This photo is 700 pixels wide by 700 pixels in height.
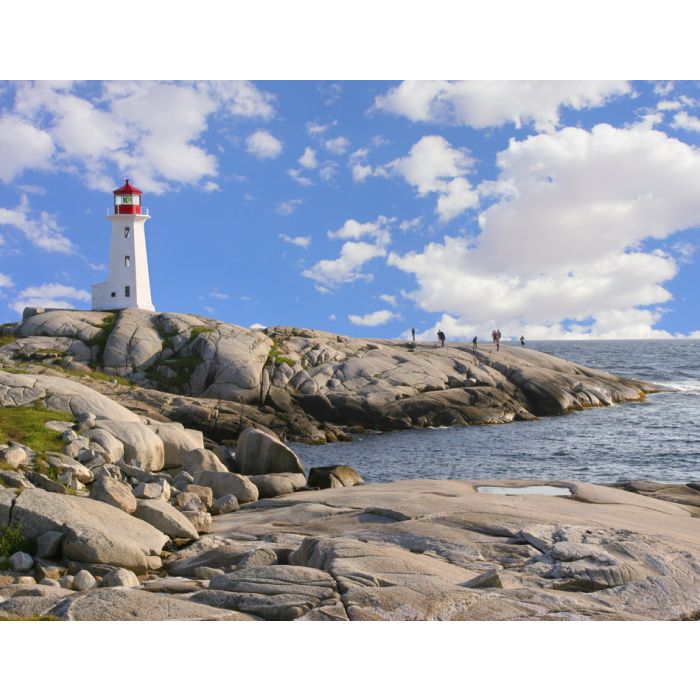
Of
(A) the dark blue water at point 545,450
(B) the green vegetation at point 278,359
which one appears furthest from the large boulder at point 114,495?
(B) the green vegetation at point 278,359

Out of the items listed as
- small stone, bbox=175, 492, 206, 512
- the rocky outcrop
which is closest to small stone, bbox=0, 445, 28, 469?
small stone, bbox=175, 492, 206, 512

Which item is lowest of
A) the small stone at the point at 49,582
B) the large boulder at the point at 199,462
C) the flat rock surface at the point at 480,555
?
the small stone at the point at 49,582

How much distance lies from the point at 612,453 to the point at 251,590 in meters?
29.9

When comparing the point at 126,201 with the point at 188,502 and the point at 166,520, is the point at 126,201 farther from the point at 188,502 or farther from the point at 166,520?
the point at 166,520

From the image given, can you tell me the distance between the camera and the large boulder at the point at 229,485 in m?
20.8

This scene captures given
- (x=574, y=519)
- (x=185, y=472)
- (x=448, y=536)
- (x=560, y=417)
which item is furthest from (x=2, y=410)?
(x=560, y=417)

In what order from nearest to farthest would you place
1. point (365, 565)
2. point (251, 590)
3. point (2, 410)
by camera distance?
point (251, 590) → point (365, 565) → point (2, 410)

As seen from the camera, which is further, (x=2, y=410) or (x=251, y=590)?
(x=2, y=410)

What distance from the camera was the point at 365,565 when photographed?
1132 centimetres

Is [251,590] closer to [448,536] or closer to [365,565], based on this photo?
[365,565]

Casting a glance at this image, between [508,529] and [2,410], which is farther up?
[2,410]

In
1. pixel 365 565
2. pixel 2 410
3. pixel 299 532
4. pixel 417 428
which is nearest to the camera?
pixel 365 565

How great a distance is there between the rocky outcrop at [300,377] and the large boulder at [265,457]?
14241mm

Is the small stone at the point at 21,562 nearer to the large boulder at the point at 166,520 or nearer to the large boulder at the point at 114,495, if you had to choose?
the large boulder at the point at 114,495
